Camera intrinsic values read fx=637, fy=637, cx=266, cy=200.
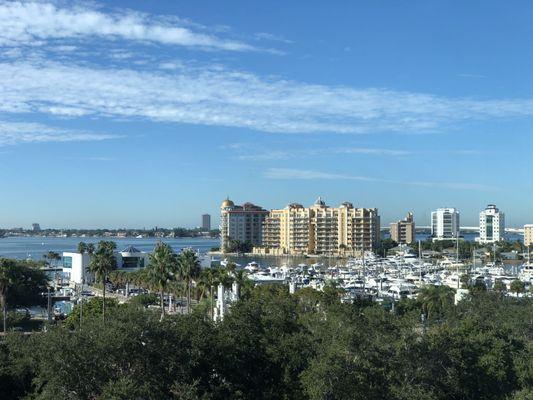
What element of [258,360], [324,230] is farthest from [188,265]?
[324,230]

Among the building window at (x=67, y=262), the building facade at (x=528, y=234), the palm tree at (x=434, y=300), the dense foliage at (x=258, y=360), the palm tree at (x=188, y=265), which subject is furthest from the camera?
the building facade at (x=528, y=234)

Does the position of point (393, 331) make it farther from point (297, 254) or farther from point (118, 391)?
point (297, 254)

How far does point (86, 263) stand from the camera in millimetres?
65500

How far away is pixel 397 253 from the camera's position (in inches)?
4902

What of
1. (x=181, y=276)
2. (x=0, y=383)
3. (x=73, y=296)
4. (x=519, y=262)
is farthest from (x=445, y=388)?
(x=519, y=262)

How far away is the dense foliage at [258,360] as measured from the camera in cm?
1540

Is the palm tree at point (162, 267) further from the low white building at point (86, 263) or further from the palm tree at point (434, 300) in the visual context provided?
the low white building at point (86, 263)

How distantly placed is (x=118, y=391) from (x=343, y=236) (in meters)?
121

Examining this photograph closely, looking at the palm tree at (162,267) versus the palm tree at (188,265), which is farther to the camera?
the palm tree at (188,265)

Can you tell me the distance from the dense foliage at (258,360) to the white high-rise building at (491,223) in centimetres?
16187

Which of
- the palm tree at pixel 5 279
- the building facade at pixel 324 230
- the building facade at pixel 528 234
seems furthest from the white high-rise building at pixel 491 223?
the palm tree at pixel 5 279

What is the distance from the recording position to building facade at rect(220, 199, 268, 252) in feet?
518

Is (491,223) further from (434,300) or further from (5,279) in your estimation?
(5,279)

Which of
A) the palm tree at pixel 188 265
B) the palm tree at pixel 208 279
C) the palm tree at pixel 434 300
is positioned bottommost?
the palm tree at pixel 434 300
